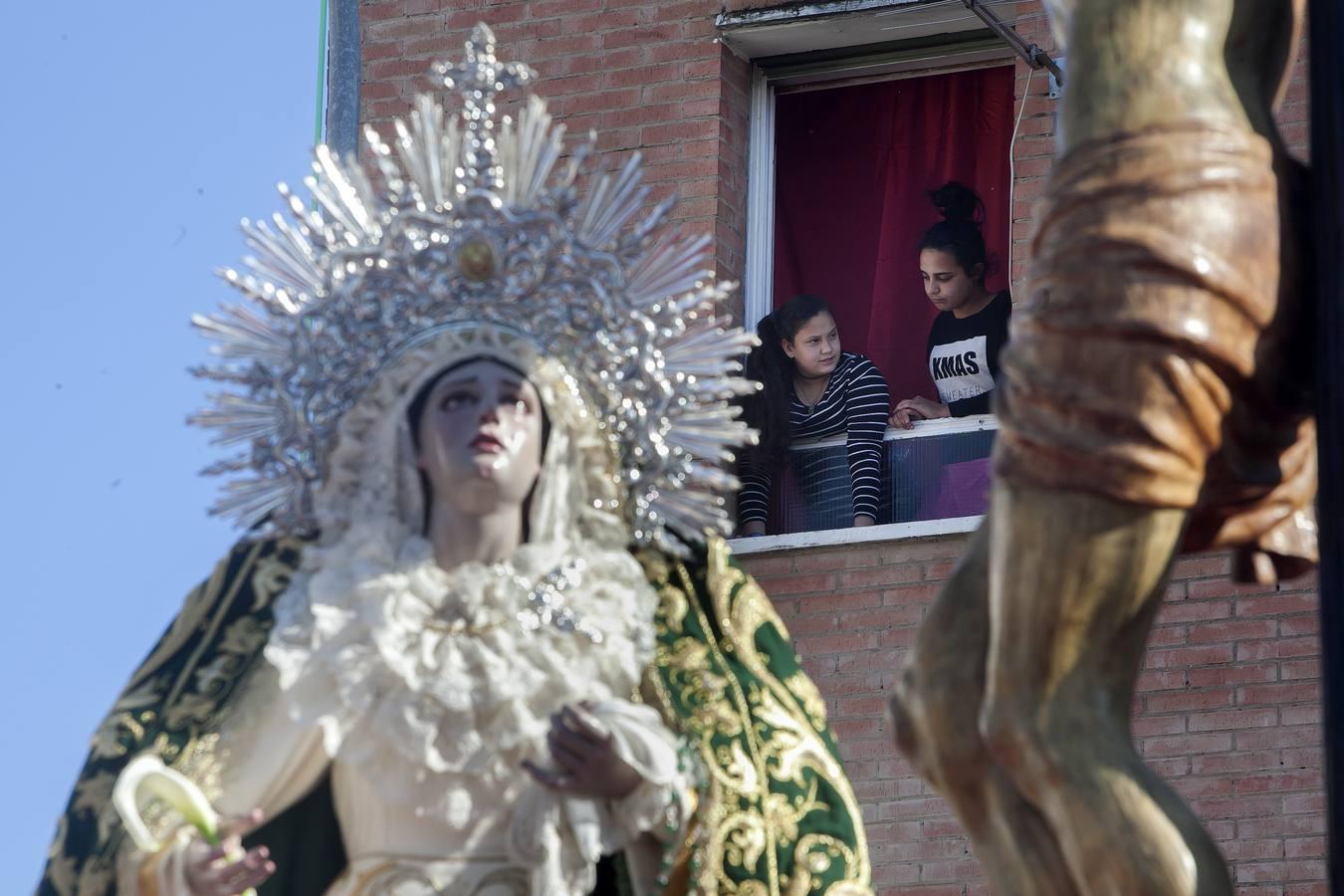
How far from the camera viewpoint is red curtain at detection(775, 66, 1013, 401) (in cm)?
1028

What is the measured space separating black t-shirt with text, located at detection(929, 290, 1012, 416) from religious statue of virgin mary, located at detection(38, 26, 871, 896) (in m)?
3.61

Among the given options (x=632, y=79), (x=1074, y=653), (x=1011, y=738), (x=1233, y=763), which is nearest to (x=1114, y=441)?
(x=1074, y=653)

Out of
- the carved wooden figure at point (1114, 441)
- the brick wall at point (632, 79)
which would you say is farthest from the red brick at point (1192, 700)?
the carved wooden figure at point (1114, 441)

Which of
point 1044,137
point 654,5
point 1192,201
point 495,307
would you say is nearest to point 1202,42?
point 1192,201

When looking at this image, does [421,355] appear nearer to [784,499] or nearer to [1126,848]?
[1126,848]

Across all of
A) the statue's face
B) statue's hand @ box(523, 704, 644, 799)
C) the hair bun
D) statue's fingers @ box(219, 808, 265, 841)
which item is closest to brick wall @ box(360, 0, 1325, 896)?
the hair bun

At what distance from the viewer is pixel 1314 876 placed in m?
8.95

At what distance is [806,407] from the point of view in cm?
1006

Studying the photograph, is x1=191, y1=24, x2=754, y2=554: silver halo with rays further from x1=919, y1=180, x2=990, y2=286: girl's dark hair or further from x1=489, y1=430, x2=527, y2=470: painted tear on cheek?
x1=919, y1=180, x2=990, y2=286: girl's dark hair

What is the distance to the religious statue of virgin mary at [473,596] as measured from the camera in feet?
18.7

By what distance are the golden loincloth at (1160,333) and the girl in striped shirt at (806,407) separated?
5604mm

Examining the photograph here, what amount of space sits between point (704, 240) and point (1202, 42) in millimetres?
2145

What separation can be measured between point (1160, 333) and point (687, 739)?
1945 millimetres

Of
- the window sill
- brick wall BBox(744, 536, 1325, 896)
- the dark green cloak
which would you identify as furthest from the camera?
the window sill
